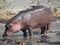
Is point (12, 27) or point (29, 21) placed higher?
point (29, 21)

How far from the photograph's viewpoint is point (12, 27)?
765cm

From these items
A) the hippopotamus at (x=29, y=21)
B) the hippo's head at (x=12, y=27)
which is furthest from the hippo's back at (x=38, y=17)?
the hippo's head at (x=12, y=27)

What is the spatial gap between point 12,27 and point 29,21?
47 cm

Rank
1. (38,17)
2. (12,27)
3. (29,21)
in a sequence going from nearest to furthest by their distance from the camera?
(12,27)
(29,21)
(38,17)

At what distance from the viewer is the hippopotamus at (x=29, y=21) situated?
25.1 ft

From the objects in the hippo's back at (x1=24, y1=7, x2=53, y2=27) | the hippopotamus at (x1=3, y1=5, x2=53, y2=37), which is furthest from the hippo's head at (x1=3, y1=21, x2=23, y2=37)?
the hippo's back at (x1=24, y1=7, x2=53, y2=27)

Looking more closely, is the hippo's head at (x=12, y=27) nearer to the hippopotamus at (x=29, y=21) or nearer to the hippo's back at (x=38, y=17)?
the hippopotamus at (x=29, y=21)

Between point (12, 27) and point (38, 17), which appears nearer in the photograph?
point (12, 27)

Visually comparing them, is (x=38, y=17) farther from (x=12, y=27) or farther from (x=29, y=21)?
(x=12, y=27)

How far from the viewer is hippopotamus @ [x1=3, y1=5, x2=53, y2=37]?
25.1ft

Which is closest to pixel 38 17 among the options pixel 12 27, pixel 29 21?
pixel 29 21

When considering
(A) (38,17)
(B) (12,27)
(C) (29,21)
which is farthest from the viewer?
(A) (38,17)

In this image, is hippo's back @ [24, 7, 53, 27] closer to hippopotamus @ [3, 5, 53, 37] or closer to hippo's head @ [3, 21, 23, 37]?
hippopotamus @ [3, 5, 53, 37]

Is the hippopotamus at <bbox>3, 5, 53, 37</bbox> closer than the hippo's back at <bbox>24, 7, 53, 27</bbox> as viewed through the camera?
Yes
